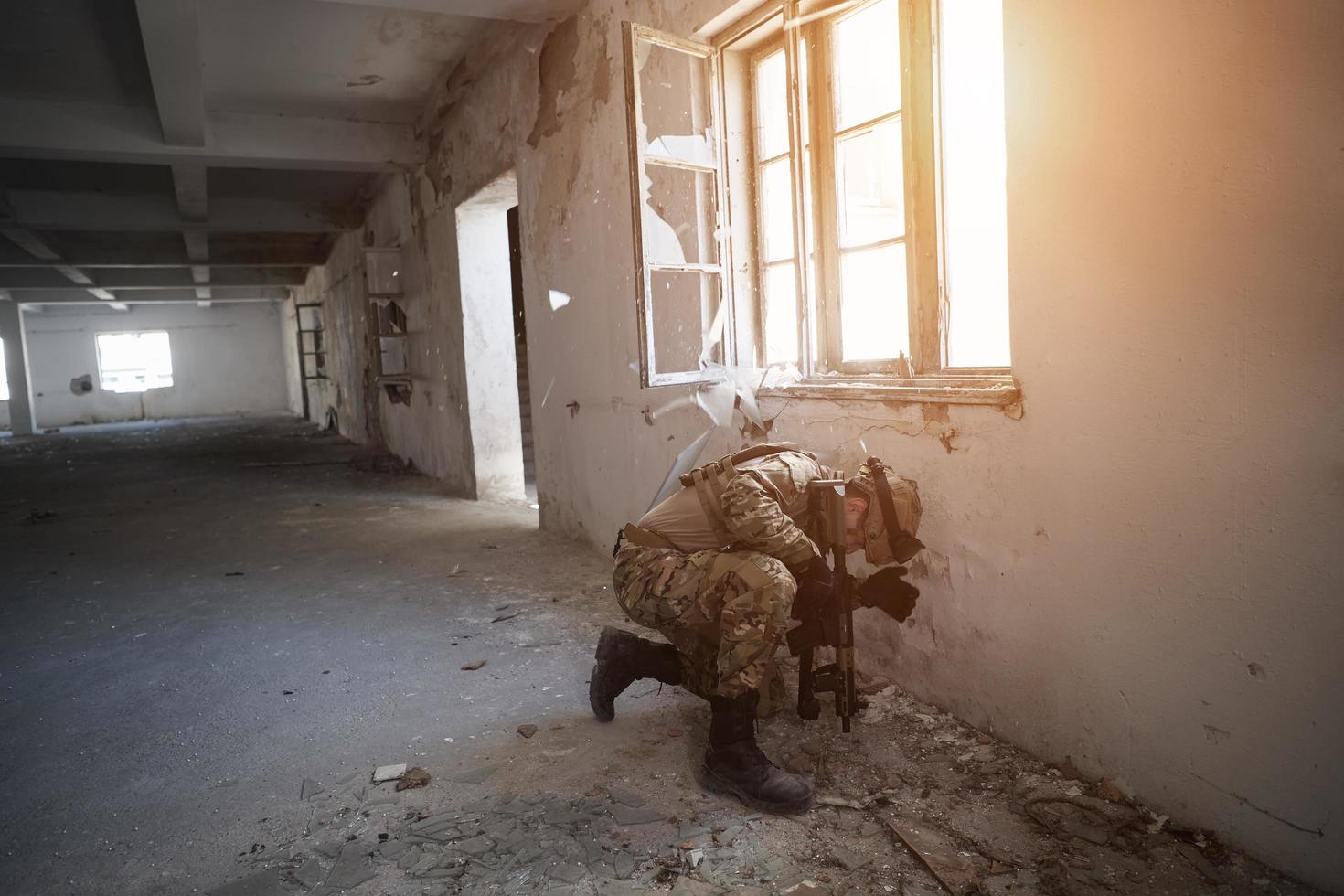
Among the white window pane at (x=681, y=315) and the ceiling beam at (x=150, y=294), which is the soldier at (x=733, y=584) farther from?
the ceiling beam at (x=150, y=294)

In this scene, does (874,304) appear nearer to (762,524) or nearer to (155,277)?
(762,524)

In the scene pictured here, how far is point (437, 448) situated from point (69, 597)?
376 cm

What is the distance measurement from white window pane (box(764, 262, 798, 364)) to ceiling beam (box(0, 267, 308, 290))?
14206mm

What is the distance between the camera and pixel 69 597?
14.4 feet

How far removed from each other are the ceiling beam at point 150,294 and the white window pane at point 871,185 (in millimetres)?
17494

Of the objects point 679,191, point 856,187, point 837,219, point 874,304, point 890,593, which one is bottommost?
point 890,593

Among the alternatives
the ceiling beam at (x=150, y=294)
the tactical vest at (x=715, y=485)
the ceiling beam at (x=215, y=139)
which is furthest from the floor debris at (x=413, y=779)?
the ceiling beam at (x=150, y=294)

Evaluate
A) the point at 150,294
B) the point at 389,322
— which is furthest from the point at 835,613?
the point at 150,294

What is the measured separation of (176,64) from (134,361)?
63.9 feet

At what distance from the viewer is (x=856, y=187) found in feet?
9.56

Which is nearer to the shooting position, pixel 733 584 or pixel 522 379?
pixel 733 584

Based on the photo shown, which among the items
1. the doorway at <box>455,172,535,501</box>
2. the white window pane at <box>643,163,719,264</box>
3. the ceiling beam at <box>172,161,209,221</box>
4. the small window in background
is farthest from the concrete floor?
the small window in background

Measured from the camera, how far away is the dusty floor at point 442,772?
1.85 metres

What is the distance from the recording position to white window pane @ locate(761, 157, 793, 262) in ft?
10.7
